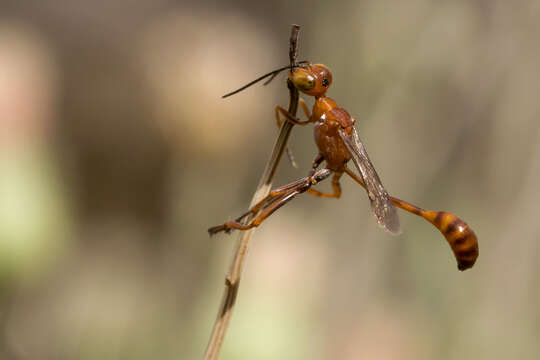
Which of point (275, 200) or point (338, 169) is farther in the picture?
point (338, 169)

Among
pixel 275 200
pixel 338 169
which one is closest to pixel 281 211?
pixel 338 169

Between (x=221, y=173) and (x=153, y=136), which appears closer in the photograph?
(x=221, y=173)

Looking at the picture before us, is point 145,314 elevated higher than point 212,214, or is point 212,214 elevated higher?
point 212,214

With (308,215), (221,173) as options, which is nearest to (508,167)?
(308,215)

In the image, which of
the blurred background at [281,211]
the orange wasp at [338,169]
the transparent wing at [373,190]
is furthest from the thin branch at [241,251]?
the blurred background at [281,211]

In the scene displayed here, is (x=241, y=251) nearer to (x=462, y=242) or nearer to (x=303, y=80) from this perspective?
(x=303, y=80)

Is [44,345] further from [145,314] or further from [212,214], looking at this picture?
[212,214]

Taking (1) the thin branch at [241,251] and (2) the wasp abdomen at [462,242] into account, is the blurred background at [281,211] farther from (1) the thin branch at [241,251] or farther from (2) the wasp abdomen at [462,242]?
(1) the thin branch at [241,251]
